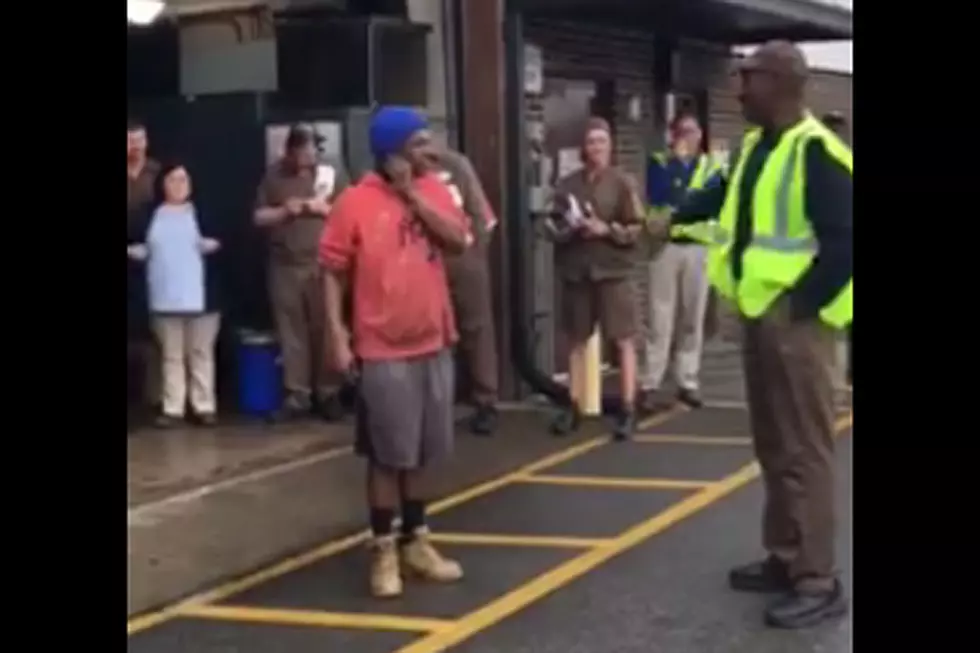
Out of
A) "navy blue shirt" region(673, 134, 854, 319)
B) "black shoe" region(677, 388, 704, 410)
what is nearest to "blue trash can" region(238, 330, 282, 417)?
"black shoe" region(677, 388, 704, 410)

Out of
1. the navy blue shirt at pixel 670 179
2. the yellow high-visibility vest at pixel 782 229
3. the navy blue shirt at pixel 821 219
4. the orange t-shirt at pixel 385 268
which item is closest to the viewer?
the navy blue shirt at pixel 821 219

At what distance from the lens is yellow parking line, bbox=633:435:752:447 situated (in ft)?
37.2

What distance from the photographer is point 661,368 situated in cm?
1273

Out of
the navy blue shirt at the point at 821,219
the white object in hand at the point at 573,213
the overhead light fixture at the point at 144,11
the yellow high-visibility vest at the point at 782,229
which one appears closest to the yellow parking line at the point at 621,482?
the white object in hand at the point at 573,213

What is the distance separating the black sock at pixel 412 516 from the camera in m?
7.58

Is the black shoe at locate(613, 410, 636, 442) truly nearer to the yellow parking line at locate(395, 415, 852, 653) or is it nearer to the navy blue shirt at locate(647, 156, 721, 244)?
the yellow parking line at locate(395, 415, 852, 653)

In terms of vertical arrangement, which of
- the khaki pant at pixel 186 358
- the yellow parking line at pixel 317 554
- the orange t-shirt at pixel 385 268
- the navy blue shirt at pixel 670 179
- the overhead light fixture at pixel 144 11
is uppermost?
the overhead light fixture at pixel 144 11

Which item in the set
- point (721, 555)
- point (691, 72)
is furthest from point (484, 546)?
point (691, 72)

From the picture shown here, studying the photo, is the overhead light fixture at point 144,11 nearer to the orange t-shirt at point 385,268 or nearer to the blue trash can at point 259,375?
the blue trash can at point 259,375

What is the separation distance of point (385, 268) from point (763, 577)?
6.32 feet

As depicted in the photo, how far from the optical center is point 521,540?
8602mm

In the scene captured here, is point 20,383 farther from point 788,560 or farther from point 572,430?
point 572,430

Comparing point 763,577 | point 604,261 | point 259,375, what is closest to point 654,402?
point 604,261

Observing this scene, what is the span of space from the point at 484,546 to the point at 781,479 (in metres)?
1.81
